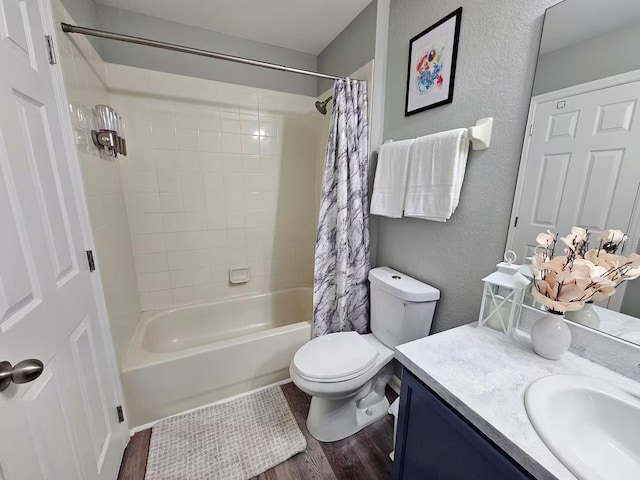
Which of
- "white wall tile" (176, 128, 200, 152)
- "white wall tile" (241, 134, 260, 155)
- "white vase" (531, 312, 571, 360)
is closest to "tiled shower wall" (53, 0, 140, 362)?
"white wall tile" (176, 128, 200, 152)

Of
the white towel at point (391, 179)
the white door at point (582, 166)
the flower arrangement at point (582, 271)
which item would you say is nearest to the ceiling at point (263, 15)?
the white towel at point (391, 179)

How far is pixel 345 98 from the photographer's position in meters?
1.56

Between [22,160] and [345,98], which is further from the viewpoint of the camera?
[345,98]

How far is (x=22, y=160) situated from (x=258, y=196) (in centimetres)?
155

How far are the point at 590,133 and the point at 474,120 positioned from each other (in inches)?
16.2

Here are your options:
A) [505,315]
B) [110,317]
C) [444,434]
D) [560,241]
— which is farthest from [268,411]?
[560,241]

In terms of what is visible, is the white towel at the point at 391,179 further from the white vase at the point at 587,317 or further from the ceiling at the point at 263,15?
the ceiling at the point at 263,15

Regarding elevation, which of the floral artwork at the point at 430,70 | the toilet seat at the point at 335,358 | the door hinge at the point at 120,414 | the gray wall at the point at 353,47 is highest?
the gray wall at the point at 353,47

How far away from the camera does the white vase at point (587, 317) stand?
0.82 m

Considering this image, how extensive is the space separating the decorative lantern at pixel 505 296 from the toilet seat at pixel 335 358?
580mm

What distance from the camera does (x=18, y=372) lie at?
0.55 meters

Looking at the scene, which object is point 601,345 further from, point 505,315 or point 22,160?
point 22,160

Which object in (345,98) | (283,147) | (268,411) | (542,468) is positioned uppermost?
(345,98)

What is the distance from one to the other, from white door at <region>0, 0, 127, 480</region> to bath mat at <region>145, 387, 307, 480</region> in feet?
0.99
